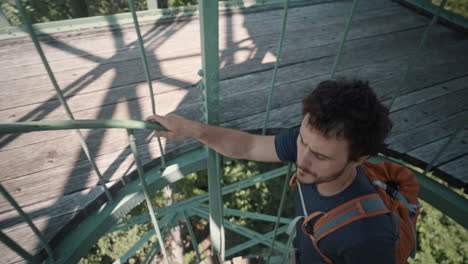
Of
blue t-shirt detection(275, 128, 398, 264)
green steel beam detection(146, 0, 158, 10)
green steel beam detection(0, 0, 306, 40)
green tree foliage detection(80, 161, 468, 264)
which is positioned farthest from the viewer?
green tree foliage detection(80, 161, 468, 264)

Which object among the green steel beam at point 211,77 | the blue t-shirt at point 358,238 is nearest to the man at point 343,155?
the blue t-shirt at point 358,238

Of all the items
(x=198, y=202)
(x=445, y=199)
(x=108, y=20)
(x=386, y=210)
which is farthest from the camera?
(x=198, y=202)

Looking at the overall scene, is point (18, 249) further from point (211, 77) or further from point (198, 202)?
point (198, 202)

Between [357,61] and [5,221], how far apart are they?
3.09 metres

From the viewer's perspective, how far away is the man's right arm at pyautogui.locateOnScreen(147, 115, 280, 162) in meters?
1.43

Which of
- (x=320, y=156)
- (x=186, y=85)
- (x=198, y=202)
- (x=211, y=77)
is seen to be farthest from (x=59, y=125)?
(x=198, y=202)

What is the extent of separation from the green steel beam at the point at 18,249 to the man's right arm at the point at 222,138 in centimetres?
76

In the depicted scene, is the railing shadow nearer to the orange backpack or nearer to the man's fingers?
the man's fingers

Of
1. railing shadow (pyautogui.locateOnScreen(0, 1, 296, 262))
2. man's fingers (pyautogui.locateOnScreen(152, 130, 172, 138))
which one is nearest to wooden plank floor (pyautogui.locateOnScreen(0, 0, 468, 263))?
railing shadow (pyautogui.locateOnScreen(0, 1, 296, 262))

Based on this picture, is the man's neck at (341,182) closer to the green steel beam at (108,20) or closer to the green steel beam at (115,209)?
the green steel beam at (115,209)

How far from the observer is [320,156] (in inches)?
50.9

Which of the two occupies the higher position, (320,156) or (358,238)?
(320,156)

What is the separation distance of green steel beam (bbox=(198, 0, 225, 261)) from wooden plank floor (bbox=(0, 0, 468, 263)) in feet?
0.98

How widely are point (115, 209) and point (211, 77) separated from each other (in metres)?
1.00
